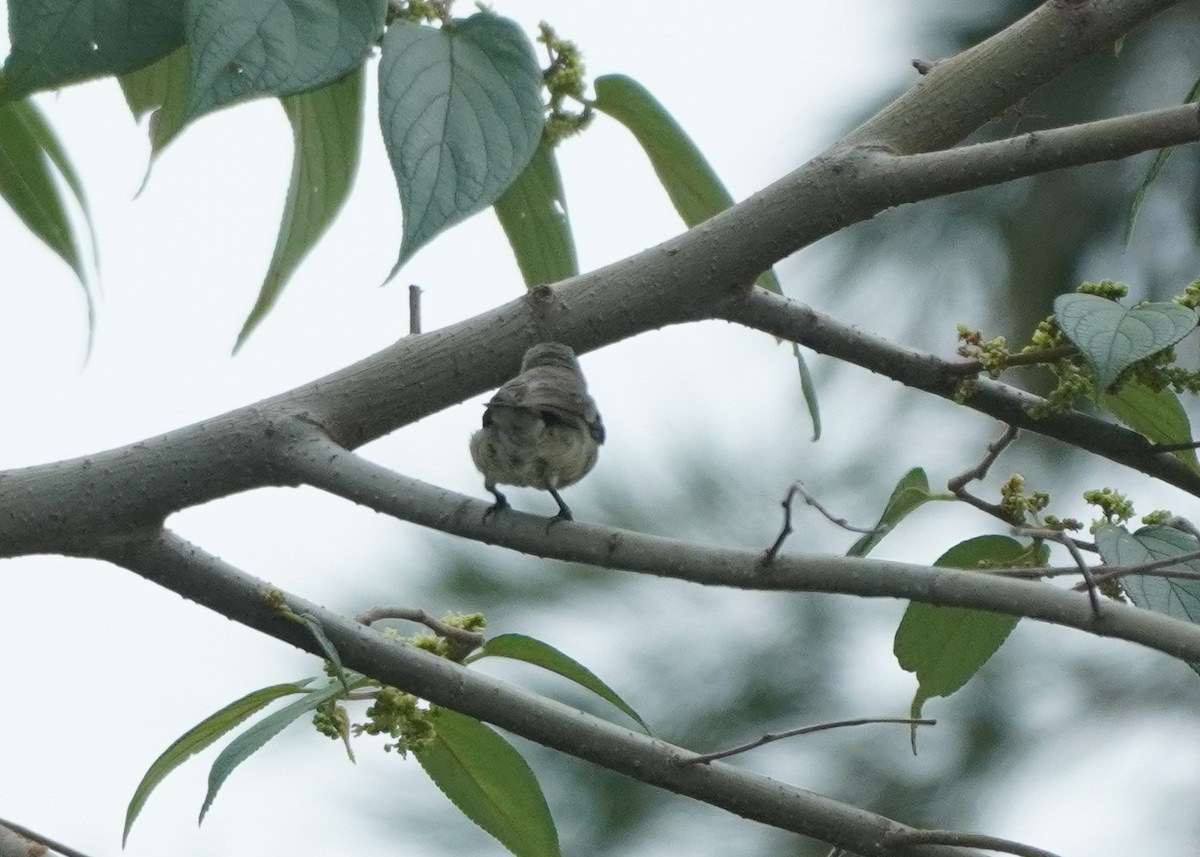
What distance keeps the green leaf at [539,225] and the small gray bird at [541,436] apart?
149 millimetres

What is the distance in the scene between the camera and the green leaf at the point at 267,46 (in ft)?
2.90

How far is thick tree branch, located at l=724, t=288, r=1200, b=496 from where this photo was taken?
1.36m

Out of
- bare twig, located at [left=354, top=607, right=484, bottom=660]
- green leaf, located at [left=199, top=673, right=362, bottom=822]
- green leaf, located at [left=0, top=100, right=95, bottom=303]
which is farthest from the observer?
green leaf, located at [left=0, top=100, right=95, bottom=303]

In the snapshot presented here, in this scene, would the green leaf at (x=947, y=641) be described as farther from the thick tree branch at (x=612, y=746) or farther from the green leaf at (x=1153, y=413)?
the thick tree branch at (x=612, y=746)

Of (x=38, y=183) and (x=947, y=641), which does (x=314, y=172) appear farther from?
(x=947, y=641)

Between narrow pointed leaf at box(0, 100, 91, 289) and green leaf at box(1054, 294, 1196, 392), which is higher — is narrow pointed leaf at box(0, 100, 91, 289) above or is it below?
above

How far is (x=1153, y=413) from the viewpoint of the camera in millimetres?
1426

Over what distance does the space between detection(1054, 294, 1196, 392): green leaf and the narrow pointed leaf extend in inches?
43.3

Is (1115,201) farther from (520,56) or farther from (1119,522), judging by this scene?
(520,56)

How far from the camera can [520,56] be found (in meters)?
1.16

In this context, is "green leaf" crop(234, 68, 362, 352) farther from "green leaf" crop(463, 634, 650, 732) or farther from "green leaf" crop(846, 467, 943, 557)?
"green leaf" crop(846, 467, 943, 557)

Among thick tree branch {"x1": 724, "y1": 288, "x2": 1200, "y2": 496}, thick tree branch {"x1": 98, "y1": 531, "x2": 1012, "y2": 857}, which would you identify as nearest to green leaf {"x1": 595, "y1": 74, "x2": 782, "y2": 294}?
thick tree branch {"x1": 724, "y1": 288, "x2": 1200, "y2": 496}

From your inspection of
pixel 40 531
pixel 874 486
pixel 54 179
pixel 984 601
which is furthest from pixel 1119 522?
pixel 874 486

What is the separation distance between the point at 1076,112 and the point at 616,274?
84.7 inches
